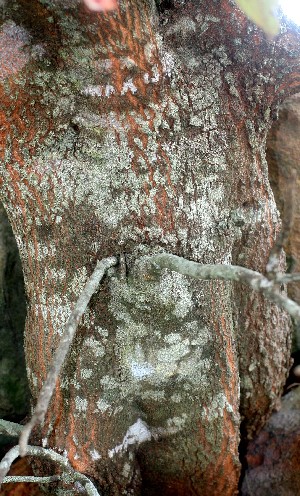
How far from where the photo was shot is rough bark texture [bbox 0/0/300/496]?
0.98m

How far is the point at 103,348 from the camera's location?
111 centimetres

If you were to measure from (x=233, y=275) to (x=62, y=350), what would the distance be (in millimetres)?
311

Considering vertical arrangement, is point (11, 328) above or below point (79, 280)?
below

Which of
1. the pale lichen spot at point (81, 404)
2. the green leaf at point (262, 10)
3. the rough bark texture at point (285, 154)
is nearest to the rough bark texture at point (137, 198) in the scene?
the pale lichen spot at point (81, 404)

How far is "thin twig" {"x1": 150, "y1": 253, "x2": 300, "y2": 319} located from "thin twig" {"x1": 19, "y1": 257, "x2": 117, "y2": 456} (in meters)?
0.11

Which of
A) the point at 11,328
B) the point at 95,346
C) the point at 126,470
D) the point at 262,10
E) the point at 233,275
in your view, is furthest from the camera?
the point at 11,328

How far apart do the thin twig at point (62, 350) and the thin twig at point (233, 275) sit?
106 mm

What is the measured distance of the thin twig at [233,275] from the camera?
2.11 ft

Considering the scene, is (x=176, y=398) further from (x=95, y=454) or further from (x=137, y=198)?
(x=137, y=198)

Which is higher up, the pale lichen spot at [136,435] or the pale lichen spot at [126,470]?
the pale lichen spot at [136,435]

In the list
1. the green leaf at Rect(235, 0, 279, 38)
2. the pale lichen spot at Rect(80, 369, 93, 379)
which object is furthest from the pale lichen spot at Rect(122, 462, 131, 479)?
the green leaf at Rect(235, 0, 279, 38)

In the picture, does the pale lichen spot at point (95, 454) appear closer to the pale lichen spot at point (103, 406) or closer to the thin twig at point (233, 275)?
the pale lichen spot at point (103, 406)

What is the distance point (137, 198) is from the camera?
41.3 inches

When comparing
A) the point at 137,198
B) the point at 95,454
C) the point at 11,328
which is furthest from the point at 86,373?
the point at 11,328
